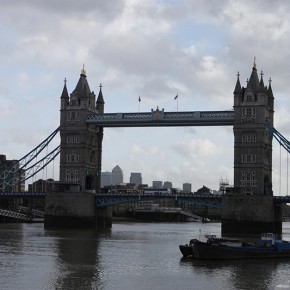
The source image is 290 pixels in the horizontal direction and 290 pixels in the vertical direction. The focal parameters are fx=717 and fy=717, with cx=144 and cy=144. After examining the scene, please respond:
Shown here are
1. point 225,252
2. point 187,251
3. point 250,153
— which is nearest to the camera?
point 225,252

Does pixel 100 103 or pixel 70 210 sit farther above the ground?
pixel 100 103

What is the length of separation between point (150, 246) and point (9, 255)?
23218 mm

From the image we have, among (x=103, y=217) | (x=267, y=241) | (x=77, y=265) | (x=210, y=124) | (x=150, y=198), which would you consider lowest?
(x=77, y=265)

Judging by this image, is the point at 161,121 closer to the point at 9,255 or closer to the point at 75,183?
the point at 75,183

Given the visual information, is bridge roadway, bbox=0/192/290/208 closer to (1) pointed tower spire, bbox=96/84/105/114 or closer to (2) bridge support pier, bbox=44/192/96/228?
(2) bridge support pier, bbox=44/192/96/228

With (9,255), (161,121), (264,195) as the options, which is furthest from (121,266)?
(161,121)

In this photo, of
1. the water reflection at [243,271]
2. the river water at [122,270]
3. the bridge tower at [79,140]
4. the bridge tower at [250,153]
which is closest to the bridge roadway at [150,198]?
the bridge tower at [250,153]

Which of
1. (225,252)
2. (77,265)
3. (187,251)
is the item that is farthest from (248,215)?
(77,265)

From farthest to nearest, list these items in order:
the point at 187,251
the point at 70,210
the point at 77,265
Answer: the point at 70,210, the point at 187,251, the point at 77,265

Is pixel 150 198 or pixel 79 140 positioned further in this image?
pixel 79 140

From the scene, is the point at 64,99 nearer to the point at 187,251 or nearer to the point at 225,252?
the point at 187,251

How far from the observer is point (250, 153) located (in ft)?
427

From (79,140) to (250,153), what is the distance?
34.3 m

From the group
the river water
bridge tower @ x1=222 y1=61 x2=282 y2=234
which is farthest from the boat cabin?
bridge tower @ x1=222 y1=61 x2=282 y2=234
